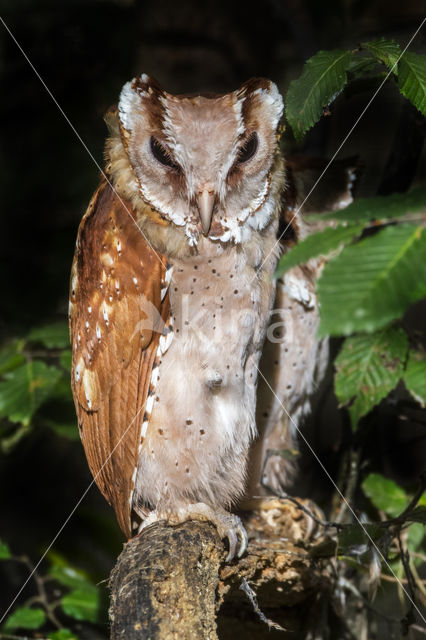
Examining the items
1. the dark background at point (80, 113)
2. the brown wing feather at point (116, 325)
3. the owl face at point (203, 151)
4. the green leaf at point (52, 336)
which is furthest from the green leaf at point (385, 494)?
the green leaf at point (52, 336)

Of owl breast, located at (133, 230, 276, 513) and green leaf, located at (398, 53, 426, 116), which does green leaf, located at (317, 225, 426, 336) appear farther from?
owl breast, located at (133, 230, 276, 513)

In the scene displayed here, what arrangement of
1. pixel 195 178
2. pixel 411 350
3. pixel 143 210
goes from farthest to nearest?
pixel 411 350, pixel 143 210, pixel 195 178

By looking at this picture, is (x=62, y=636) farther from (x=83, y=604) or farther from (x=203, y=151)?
(x=203, y=151)

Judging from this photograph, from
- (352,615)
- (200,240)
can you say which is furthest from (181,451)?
(352,615)

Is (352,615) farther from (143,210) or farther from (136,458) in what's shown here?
(143,210)

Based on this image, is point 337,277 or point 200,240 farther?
point 200,240

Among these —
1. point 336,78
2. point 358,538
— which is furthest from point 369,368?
point 336,78

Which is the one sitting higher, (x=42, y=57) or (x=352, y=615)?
(x=42, y=57)
